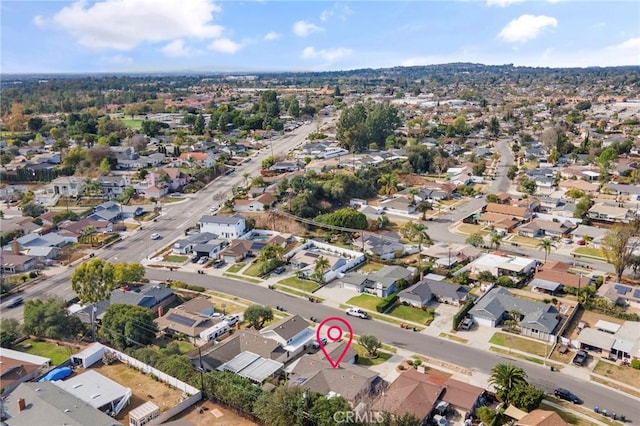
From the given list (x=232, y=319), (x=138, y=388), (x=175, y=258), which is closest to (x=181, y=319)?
(x=232, y=319)

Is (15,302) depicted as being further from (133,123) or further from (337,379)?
(133,123)

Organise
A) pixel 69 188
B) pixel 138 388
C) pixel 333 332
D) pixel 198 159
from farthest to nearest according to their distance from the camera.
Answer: pixel 198 159 → pixel 69 188 → pixel 333 332 → pixel 138 388

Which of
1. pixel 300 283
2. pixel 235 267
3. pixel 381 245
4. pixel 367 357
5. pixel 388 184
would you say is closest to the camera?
pixel 367 357

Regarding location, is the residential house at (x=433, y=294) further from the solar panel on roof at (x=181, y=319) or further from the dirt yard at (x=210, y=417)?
the dirt yard at (x=210, y=417)

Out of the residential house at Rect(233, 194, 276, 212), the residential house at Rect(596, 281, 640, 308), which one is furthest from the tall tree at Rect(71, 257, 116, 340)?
the residential house at Rect(596, 281, 640, 308)

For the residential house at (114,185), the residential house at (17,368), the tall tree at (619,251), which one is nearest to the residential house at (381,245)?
the tall tree at (619,251)
